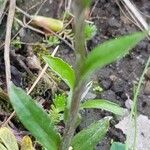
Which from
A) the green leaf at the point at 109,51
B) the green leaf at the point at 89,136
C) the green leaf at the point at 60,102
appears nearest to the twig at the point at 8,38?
the green leaf at the point at 60,102

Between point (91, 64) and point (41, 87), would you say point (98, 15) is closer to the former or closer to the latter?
point (41, 87)

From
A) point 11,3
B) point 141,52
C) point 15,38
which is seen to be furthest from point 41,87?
point 141,52

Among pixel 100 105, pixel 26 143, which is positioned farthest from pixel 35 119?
pixel 26 143

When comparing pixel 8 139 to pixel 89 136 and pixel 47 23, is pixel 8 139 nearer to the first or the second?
pixel 89 136

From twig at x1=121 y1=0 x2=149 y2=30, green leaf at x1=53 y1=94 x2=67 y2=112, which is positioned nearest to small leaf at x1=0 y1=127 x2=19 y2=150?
green leaf at x1=53 y1=94 x2=67 y2=112

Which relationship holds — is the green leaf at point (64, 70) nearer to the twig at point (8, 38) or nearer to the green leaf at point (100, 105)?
the green leaf at point (100, 105)

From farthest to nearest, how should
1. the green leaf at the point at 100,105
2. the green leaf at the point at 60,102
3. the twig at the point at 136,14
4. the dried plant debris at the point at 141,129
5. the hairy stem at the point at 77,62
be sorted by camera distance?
the twig at the point at 136,14 < the dried plant debris at the point at 141,129 < the green leaf at the point at 60,102 < the green leaf at the point at 100,105 < the hairy stem at the point at 77,62

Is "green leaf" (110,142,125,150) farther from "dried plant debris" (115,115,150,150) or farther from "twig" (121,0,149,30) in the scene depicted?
"twig" (121,0,149,30)
